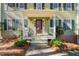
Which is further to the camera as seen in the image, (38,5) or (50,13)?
(50,13)

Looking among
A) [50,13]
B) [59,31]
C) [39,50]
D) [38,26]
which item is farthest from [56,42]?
[50,13]

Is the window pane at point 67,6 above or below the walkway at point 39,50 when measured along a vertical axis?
above

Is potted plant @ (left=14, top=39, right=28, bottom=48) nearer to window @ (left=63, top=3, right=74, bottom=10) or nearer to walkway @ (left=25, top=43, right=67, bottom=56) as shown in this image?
walkway @ (left=25, top=43, right=67, bottom=56)

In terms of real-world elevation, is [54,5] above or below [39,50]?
above

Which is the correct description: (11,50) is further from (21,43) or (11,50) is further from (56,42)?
(56,42)

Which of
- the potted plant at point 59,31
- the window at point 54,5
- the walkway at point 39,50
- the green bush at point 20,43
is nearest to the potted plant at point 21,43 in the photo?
the green bush at point 20,43

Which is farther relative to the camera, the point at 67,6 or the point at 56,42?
the point at 56,42

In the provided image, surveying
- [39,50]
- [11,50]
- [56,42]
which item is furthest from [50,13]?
[11,50]

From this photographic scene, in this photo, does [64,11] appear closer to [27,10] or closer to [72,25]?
[72,25]

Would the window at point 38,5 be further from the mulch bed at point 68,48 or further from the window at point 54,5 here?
the mulch bed at point 68,48

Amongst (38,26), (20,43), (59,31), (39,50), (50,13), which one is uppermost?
(50,13)

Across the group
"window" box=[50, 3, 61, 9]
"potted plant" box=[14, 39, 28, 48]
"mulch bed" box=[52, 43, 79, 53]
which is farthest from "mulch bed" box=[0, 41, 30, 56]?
"window" box=[50, 3, 61, 9]

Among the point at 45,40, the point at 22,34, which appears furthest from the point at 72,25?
the point at 22,34

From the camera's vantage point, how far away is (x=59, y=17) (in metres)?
7.79
